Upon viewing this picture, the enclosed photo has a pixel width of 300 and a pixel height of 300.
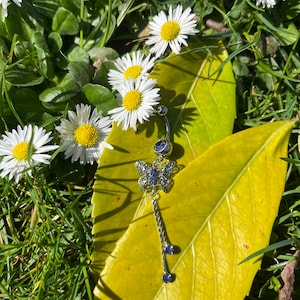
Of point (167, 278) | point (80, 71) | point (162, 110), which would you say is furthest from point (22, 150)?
point (167, 278)

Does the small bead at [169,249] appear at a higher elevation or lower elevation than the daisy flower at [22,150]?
lower

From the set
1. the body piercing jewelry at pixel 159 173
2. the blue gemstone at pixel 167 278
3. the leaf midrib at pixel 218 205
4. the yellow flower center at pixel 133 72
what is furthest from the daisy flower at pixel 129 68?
the blue gemstone at pixel 167 278

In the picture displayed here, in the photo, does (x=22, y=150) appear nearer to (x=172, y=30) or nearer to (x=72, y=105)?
(x=72, y=105)

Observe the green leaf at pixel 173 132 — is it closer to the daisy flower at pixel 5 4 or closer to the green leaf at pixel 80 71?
the green leaf at pixel 80 71

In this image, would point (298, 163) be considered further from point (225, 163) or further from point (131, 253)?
point (131, 253)

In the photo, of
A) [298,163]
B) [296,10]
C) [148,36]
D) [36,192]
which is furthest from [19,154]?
[296,10]
